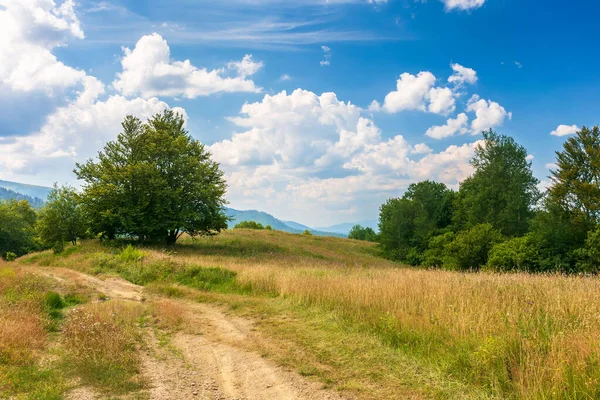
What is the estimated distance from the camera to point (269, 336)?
9250 millimetres

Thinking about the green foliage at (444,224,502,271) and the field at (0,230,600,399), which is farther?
the green foliage at (444,224,502,271)

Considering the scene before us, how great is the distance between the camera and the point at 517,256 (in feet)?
105

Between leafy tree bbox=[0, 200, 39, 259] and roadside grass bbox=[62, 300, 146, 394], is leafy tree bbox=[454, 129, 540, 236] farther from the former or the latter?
leafy tree bbox=[0, 200, 39, 259]

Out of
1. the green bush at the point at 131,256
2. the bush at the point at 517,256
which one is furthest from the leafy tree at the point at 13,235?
the bush at the point at 517,256

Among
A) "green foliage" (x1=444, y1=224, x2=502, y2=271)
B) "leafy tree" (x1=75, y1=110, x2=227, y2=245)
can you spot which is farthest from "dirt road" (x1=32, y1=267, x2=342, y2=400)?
"green foliage" (x1=444, y1=224, x2=502, y2=271)

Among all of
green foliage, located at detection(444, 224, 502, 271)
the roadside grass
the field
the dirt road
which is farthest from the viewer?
green foliage, located at detection(444, 224, 502, 271)

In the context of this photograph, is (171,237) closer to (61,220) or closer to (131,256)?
(61,220)

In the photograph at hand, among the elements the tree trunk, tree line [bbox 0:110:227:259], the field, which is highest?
tree line [bbox 0:110:227:259]

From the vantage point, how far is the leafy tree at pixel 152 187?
32.5 meters

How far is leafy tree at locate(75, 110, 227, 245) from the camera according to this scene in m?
32.5

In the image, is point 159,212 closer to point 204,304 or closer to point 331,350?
A: point 204,304

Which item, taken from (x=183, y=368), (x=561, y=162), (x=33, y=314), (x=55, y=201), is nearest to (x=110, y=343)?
(x=183, y=368)

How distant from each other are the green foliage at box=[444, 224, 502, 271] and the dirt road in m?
33.0

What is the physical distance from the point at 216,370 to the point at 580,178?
3571cm
